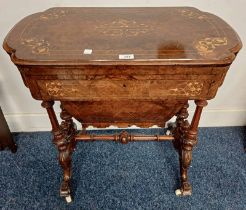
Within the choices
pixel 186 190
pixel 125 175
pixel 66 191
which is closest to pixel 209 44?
pixel 186 190

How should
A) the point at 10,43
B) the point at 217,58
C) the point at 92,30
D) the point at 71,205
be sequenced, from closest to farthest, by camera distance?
the point at 217,58 < the point at 10,43 < the point at 92,30 < the point at 71,205

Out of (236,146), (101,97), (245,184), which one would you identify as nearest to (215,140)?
(236,146)

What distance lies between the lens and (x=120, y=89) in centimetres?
111

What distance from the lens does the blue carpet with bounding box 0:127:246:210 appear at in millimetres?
1649

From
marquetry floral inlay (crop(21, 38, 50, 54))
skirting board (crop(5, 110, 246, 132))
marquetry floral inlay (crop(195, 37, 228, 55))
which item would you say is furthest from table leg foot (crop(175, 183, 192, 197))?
marquetry floral inlay (crop(21, 38, 50, 54))

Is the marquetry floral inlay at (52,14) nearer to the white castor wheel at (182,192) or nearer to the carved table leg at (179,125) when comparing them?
the carved table leg at (179,125)

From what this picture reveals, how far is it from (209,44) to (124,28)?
432mm

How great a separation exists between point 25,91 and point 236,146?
180 centimetres

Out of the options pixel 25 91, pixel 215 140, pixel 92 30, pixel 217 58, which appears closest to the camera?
pixel 217 58

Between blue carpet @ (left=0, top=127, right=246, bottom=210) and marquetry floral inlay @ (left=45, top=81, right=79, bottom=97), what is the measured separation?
88 cm

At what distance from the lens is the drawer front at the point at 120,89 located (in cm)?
109

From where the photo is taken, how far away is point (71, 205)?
163 cm

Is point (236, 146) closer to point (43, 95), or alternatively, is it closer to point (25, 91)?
point (43, 95)

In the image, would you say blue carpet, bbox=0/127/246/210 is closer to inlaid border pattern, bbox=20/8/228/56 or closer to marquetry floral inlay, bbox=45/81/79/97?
marquetry floral inlay, bbox=45/81/79/97
